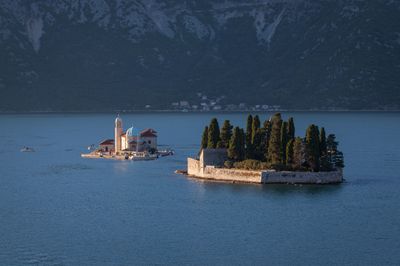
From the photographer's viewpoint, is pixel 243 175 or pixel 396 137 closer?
pixel 243 175

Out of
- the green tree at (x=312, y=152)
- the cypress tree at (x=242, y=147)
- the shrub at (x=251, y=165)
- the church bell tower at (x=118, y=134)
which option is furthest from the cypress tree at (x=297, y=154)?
the church bell tower at (x=118, y=134)

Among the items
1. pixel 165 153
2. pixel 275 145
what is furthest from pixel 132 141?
pixel 275 145

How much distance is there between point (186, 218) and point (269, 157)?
19.8m

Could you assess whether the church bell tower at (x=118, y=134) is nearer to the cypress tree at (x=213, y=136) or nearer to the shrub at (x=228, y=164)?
the cypress tree at (x=213, y=136)

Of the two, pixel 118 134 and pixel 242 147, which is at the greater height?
pixel 118 134

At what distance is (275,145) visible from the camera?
9575cm

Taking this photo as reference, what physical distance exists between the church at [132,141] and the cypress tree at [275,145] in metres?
35.6

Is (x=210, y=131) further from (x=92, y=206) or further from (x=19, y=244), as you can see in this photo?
(x=19, y=244)

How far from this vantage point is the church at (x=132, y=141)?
13150 cm

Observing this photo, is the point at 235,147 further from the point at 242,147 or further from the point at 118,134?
the point at 118,134

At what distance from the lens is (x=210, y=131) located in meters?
104

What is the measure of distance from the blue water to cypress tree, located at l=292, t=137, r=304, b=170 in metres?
3.44

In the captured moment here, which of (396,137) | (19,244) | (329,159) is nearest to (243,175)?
(329,159)

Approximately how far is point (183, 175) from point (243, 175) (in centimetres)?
1038
